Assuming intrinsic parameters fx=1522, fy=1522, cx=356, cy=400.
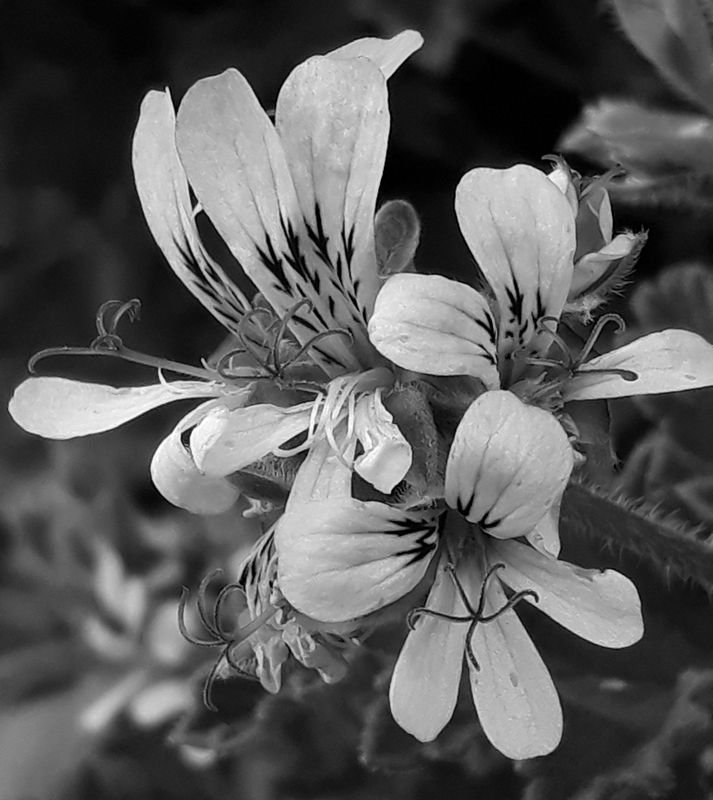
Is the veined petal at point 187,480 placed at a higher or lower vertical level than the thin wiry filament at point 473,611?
higher

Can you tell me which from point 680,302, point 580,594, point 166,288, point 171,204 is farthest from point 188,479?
point 166,288

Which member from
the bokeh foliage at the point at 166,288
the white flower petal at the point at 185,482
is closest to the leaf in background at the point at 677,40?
the bokeh foliage at the point at 166,288

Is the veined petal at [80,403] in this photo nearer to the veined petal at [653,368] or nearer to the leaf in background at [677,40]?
the veined petal at [653,368]

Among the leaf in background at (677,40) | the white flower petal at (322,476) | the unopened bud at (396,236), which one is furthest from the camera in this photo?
the leaf in background at (677,40)

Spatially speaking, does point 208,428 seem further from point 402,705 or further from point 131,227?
point 131,227

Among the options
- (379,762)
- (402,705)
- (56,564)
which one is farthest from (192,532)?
(402,705)

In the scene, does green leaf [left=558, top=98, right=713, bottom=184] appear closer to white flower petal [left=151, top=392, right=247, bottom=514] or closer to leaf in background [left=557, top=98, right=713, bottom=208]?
leaf in background [left=557, top=98, right=713, bottom=208]
